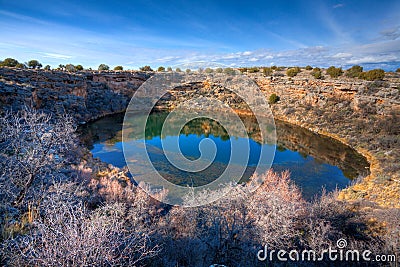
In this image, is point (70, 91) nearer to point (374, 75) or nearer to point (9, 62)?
point (9, 62)

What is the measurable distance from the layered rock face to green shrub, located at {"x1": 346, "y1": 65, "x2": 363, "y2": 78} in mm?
30925

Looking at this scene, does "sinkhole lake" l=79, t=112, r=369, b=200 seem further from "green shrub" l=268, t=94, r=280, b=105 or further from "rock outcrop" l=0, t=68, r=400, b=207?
"green shrub" l=268, t=94, r=280, b=105

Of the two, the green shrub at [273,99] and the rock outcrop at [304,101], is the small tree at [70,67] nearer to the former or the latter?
the rock outcrop at [304,101]

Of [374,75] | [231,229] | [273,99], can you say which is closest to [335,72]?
[374,75]

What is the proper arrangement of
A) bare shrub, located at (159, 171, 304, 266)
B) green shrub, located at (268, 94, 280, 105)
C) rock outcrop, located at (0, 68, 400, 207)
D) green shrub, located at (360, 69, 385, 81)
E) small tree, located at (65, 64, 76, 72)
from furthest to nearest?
small tree, located at (65, 64, 76, 72), green shrub, located at (268, 94, 280, 105), green shrub, located at (360, 69, 385, 81), rock outcrop, located at (0, 68, 400, 207), bare shrub, located at (159, 171, 304, 266)

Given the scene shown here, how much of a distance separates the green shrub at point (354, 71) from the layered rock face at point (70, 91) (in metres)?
30.9

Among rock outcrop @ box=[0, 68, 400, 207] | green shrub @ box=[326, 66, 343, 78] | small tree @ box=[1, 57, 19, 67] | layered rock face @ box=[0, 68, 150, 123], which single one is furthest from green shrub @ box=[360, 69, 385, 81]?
small tree @ box=[1, 57, 19, 67]

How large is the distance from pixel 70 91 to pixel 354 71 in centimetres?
3485

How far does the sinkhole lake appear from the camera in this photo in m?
13.9

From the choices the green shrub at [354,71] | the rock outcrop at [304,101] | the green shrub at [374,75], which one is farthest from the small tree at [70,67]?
the green shrub at [374,75]

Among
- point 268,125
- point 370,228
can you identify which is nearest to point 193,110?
point 268,125

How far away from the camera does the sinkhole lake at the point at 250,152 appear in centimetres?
1387

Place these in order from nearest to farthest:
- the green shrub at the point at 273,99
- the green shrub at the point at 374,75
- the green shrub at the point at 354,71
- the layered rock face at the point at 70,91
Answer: the layered rock face at the point at 70,91
the green shrub at the point at 374,75
the green shrub at the point at 354,71
the green shrub at the point at 273,99

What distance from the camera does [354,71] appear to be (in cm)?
3056
